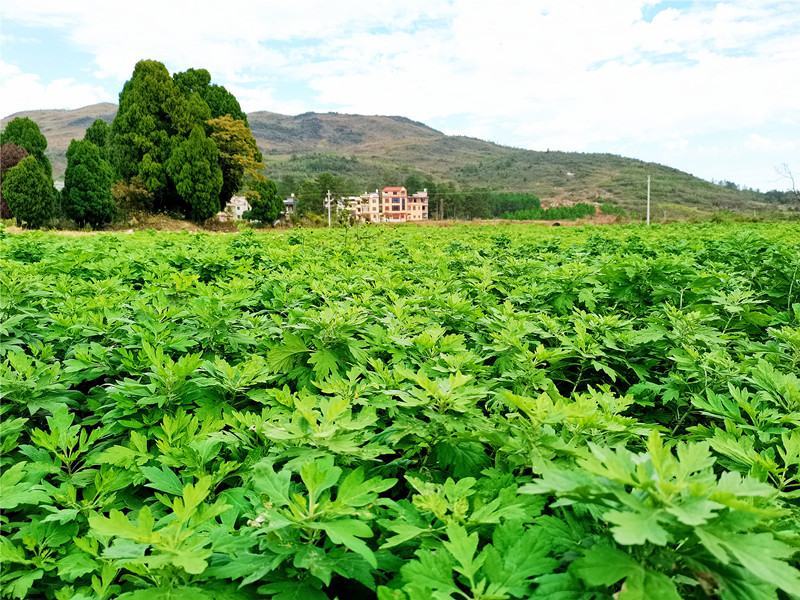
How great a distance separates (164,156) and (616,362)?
37136 mm

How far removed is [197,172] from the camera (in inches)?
1351

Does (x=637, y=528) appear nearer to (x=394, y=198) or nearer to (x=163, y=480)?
(x=163, y=480)

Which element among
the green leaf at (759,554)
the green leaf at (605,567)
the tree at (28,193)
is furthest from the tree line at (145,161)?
the green leaf at (759,554)

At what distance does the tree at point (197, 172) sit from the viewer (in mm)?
33875

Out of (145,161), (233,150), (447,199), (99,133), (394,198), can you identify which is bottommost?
(145,161)

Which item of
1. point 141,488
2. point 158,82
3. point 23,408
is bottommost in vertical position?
point 141,488

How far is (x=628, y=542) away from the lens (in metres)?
0.94

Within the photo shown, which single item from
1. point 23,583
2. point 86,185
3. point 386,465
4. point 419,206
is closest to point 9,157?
point 86,185

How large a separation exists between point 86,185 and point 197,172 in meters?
8.87

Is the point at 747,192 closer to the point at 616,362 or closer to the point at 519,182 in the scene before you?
the point at 519,182

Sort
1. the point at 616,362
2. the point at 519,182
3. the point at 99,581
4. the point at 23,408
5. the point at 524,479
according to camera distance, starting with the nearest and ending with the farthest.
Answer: the point at 99,581 → the point at 524,479 → the point at 23,408 → the point at 616,362 → the point at 519,182

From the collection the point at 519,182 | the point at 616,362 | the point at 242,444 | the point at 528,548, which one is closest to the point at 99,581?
the point at 242,444

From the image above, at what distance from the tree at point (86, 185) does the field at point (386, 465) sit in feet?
126

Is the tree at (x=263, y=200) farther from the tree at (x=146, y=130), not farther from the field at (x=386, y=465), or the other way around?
the field at (x=386, y=465)
